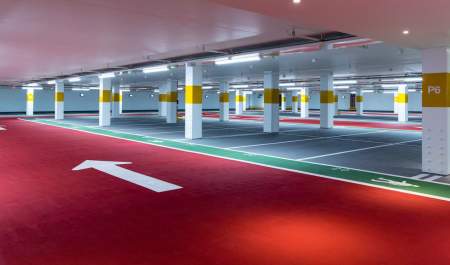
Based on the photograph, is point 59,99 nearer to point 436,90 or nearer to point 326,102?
point 326,102

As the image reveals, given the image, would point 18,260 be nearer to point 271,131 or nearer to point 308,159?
point 308,159

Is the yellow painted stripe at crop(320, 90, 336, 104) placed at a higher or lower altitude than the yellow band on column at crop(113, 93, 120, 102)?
lower

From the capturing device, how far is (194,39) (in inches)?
496

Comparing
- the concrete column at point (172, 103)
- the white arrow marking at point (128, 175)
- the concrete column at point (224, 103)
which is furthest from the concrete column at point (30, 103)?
the white arrow marking at point (128, 175)

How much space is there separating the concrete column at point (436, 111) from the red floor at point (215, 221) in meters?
3.46

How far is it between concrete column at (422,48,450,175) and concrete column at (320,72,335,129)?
1675 cm

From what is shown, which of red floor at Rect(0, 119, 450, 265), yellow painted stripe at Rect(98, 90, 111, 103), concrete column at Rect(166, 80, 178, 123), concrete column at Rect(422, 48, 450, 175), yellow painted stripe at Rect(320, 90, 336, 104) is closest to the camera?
red floor at Rect(0, 119, 450, 265)

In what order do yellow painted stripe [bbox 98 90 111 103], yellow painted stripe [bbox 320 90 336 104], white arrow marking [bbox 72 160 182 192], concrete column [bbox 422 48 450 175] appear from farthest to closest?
yellow painted stripe [bbox 98 90 111 103]
yellow painted stripe [bbox 320 90 336 104]
concrete column [bbox 422 48 450 175]
white arrow marking [bbox 72 160 182 192]

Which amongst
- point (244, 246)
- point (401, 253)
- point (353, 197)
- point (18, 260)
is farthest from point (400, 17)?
point (18, 260)

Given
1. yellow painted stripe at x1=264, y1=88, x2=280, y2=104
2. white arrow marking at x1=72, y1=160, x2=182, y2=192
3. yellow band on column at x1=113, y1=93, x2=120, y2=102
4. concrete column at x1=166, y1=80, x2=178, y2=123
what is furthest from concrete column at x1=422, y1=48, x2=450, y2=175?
yellow band on column at x1=113, y1=93, x2=120, y2=102

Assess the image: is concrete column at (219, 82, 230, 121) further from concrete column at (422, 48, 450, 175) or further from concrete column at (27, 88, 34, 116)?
concrete column at (27, 88, 34, 116)

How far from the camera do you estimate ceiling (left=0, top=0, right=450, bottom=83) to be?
21.9 feet

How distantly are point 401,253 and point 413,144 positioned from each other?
48.1ft

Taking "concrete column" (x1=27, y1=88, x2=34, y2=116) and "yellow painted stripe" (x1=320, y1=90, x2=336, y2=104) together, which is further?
"concrete column" (x1=27, y1=88, x2=34, y2=116)
